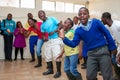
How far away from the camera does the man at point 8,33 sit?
6.94m

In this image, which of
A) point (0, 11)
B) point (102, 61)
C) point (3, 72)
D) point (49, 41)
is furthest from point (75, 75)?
point (0, 11)

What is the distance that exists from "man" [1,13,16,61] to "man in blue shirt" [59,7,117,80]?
14.2 feet

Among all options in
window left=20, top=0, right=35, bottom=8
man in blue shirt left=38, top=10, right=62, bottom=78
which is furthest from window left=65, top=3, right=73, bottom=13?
man in blue shirt left=38, top=10, right=62, bottom=78

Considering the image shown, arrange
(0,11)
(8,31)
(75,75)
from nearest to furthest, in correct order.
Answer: (75,75) < (8,31) < (0,11)

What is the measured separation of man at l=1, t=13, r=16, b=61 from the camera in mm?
6938

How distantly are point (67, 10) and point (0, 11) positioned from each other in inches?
100

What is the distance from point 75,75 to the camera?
378 cm

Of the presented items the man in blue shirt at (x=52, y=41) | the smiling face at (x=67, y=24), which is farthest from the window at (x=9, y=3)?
the smiling face at (x=67, y=24)

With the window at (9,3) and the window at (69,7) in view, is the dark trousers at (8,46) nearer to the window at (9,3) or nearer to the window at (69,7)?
the window at (9,3)

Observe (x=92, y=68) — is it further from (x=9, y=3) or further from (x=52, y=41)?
(x=9, y=3)

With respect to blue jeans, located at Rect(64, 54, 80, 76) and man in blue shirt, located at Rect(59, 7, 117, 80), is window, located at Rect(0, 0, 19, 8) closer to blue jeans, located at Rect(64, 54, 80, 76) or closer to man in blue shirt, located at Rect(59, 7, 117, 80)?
blue jeans, located at Rect(64, 54, 80, 76)

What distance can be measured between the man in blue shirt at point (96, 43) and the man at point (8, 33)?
14.2ft

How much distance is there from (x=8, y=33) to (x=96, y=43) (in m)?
4.51

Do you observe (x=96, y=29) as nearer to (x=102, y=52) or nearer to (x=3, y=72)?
(x=102, y=52)
